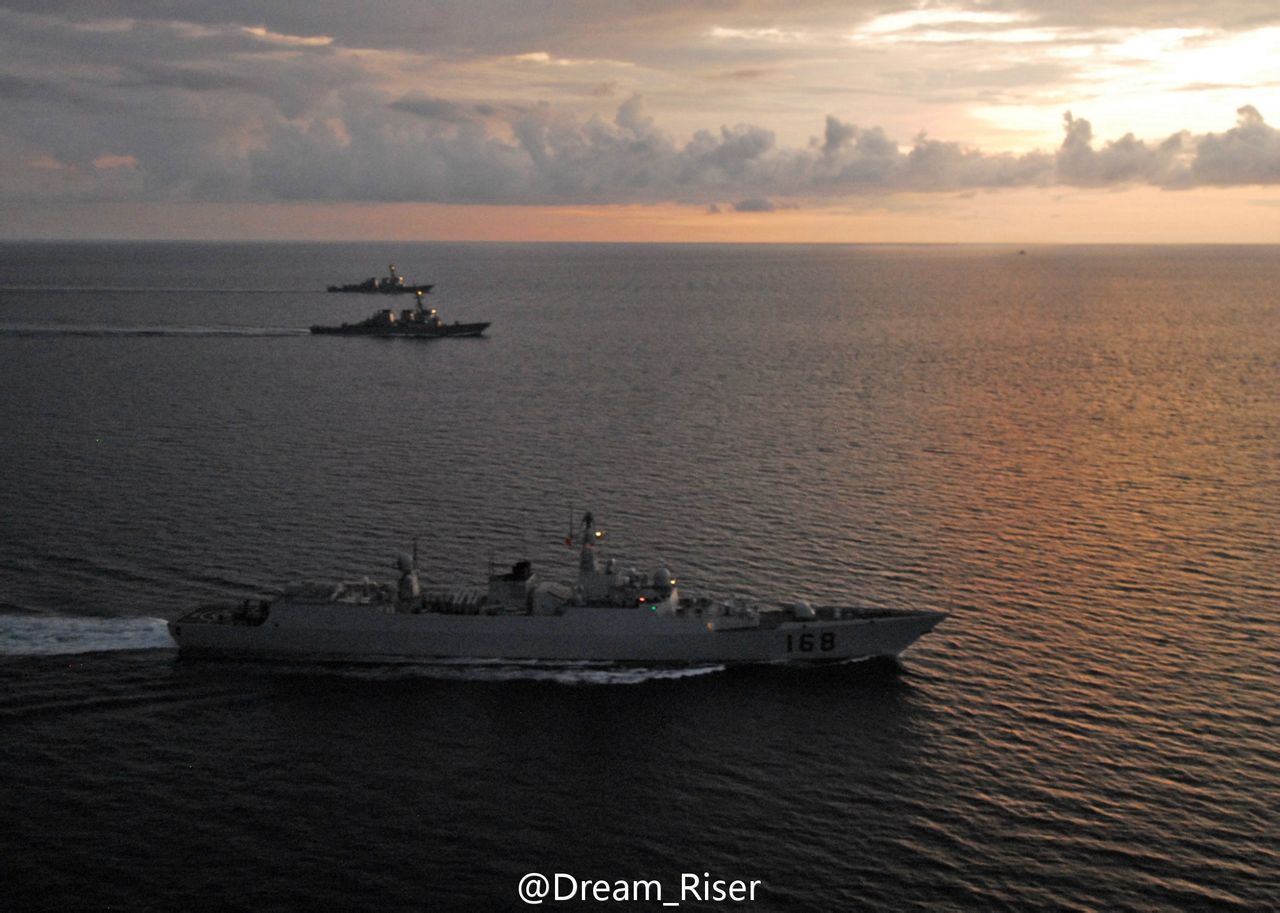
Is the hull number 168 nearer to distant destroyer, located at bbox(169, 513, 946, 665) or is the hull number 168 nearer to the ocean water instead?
distant destroyer, located at bbox(169, 513, 946, 665)

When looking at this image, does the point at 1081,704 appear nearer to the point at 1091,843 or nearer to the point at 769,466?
the point at 1091,843

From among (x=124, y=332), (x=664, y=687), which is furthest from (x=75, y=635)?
(x=124, y=332)

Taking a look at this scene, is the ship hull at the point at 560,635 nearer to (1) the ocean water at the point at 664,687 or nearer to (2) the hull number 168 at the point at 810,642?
(2) the hull number 168 at the point at 810,642

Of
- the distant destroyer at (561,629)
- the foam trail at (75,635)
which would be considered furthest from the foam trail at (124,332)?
the distant destroyer at (561,629)

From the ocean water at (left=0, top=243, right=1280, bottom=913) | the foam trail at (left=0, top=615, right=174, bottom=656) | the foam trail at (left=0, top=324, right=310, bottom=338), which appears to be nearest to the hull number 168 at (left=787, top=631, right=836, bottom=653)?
the ocean water at (left=0, top=243, right=1280, bottom=913)

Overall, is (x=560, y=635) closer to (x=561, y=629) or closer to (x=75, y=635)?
(x=561, y=629)

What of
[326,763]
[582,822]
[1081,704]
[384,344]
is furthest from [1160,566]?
[384,344]
